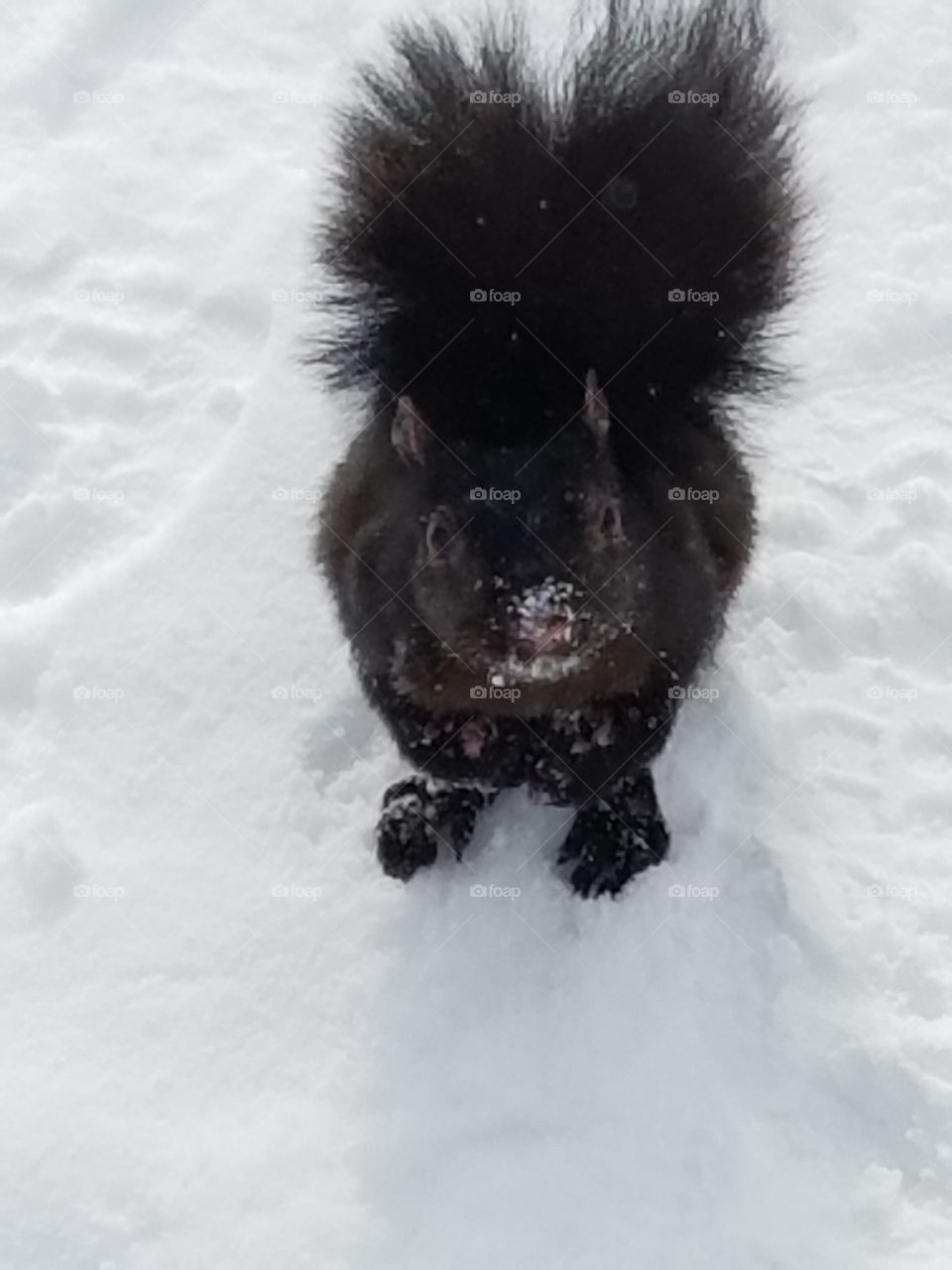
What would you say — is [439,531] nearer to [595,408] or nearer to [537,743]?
[595,408]

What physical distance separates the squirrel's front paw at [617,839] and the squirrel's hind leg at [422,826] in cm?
30

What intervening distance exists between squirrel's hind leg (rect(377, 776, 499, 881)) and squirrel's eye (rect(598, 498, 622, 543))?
3.37ft

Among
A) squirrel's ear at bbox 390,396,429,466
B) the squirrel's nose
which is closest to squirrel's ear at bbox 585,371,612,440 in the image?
squirrel's ear at bbox 390,396,429,466

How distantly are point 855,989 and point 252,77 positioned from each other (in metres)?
4.86

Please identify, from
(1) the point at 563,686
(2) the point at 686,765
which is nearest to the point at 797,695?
(2) the point at 686,765

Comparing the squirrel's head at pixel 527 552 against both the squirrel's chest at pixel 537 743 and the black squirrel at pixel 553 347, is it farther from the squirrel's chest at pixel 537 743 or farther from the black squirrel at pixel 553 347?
the squirrel's chest at pixel 537 743

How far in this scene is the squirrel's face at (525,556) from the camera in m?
2.25

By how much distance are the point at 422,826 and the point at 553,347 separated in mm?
1393

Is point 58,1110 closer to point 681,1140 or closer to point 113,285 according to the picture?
point 681,1140

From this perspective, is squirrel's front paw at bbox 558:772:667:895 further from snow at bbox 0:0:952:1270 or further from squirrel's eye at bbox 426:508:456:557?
→ squirrel's eye at bbox 426:508:456:557

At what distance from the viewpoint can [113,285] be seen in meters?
4.75

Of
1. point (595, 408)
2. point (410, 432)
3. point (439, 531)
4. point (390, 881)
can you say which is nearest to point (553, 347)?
point (595, 408)

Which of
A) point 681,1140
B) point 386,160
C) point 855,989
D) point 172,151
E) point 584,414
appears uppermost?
point 386,160

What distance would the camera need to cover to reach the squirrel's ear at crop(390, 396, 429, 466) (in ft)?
8.09
